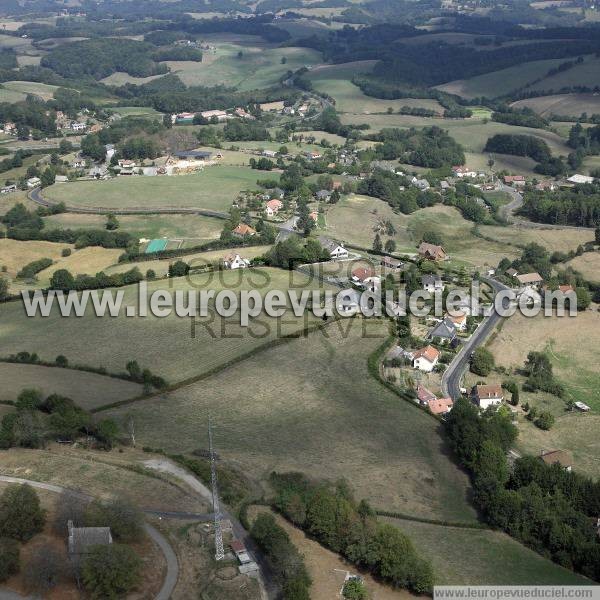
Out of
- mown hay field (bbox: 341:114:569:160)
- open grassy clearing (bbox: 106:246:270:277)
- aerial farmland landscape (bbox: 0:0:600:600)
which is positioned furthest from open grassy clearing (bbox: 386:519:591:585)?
mown hay field (bbox: 341:114:569:160)

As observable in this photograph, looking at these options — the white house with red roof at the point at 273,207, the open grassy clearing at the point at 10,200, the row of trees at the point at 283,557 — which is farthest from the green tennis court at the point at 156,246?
the row of trees at the point at 283,557

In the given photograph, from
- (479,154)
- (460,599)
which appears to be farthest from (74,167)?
(460,599)

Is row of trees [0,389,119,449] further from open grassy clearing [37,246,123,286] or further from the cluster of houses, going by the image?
the cluster of houses

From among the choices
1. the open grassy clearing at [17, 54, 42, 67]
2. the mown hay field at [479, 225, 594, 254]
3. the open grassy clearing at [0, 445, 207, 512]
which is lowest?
the mown hay field at [479, 225, 594, 254]

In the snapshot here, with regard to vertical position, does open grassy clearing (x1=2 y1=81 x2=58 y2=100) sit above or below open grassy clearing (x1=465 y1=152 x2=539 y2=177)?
above

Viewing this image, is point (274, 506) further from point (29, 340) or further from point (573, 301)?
point (573, 301)

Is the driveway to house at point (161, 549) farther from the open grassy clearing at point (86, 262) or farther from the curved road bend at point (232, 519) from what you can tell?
the open grassy clearing at point (86, 262)

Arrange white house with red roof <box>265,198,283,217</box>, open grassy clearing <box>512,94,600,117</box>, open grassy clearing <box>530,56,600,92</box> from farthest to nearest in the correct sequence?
open grassy clearing <box>530,56,600,92</box>
open grassy clearing <box>512,94,600,117</box>
white house with red roof <box>265,198,283,217</box>

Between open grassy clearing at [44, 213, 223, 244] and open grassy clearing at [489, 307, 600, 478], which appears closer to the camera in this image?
open grassy clearing at [489, 307, 600, 478]

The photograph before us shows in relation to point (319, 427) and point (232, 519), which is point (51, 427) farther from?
point (319, 427)
